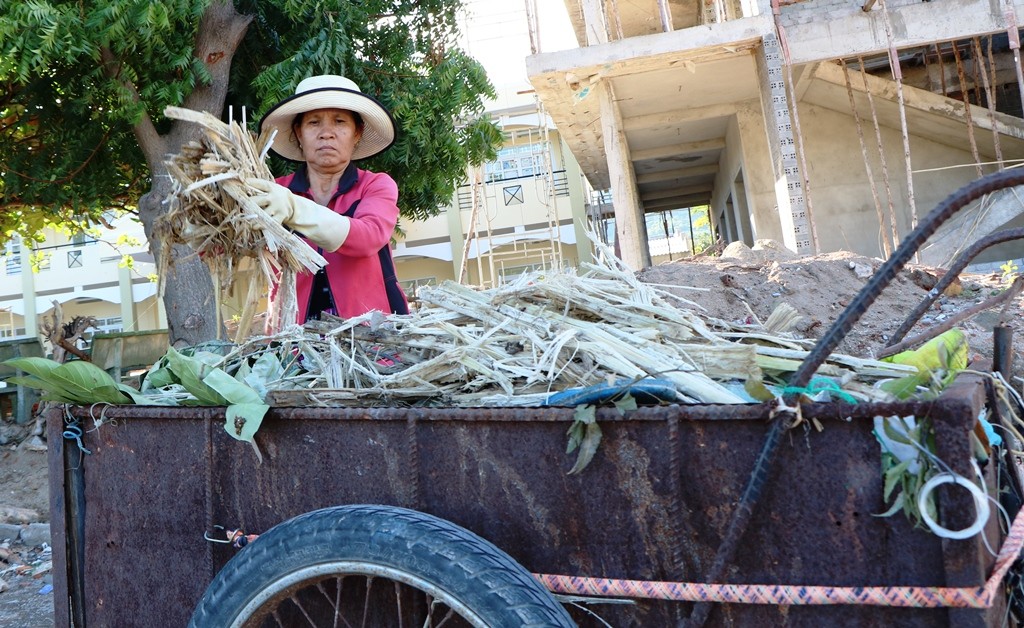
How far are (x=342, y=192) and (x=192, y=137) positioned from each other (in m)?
3.62

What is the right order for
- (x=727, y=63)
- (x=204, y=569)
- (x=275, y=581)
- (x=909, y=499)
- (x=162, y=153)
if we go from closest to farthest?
1. (x=909, y=499)
2. (x=275, y=581)
3. (x=204, y=569)
4. (x=162, y=153)
5. (x=727, y=63)

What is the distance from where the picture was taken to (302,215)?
86.0 inches

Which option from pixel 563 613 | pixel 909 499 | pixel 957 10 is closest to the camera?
pixel 909 499

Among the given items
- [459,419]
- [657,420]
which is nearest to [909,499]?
[657,420]

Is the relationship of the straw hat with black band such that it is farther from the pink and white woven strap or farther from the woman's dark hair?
the pink and white woven strap

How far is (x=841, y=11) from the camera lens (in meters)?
8.66

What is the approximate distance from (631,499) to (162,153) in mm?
5972

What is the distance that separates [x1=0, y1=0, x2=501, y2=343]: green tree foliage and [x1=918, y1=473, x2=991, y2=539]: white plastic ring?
5.07 metres

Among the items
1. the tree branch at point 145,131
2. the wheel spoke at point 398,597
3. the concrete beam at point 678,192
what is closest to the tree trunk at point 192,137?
the tree branch at point 145,131

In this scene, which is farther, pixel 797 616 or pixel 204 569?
pixel 204 569

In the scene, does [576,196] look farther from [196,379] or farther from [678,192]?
[196,379]

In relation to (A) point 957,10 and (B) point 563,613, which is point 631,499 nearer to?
(B) point 563,613

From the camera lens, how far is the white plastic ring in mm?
1062

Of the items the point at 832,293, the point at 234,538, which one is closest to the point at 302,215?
the point at 234,538
